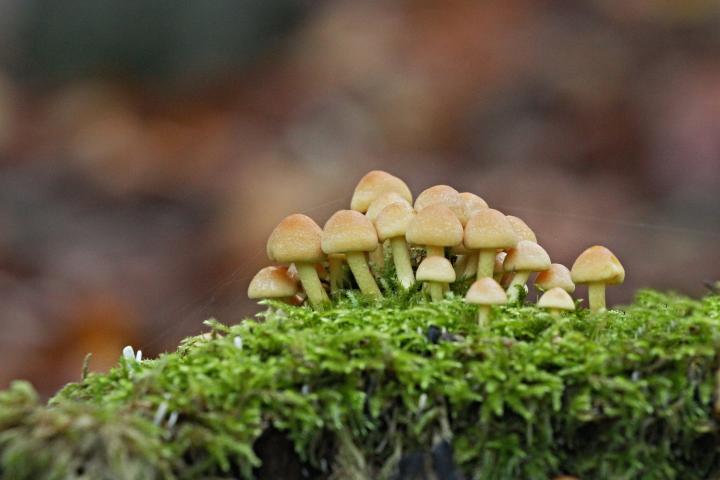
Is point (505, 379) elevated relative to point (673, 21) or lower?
lower

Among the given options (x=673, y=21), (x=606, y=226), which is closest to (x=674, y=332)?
(x=606, y=226)

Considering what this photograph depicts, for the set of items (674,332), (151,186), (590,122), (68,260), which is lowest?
(674,332)

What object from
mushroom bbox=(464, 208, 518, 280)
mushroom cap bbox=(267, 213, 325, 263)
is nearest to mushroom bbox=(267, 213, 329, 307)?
mushroom cap bbox=(267, 213, 325, 263)

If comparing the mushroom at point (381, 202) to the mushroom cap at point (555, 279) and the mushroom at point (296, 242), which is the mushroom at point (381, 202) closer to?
the mushroom at point (296, 242)

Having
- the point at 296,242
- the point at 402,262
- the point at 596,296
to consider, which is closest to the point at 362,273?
the point at 402,262

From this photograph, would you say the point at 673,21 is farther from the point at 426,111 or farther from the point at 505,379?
the point at 505,379

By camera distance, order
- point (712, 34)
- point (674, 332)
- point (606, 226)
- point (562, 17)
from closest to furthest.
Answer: point (674, 332) → point (606, 226) → point (712, 34) → point (562, 17)

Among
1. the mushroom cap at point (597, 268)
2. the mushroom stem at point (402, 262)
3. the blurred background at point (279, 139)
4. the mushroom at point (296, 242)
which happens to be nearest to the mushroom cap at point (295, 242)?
the mushroom at point (296, 242)
